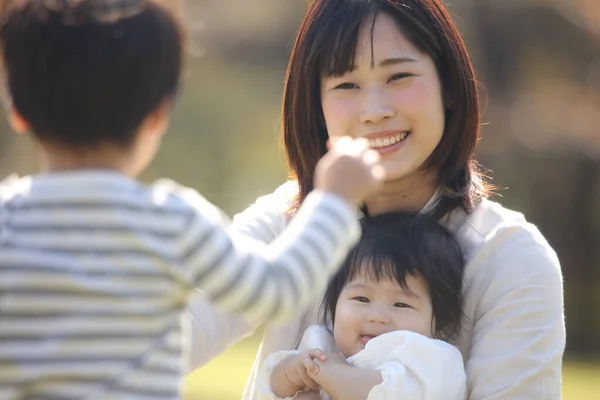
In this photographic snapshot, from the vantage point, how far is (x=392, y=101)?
2.85 meters

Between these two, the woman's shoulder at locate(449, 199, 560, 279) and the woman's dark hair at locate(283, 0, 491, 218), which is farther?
the woman's dark hair at locate(283, 0, 491, 218)

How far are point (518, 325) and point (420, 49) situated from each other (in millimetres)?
805

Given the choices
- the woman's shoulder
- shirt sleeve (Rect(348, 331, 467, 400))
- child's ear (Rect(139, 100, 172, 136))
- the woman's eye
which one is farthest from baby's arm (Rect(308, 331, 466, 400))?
child's ear (Rect(139, 100, 172, 136))

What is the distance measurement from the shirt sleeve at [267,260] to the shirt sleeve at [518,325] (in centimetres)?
85

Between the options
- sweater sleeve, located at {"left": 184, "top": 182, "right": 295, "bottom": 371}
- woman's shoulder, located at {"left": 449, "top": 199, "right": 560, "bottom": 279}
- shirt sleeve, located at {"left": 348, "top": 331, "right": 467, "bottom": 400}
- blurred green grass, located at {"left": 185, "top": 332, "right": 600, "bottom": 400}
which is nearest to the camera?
shirt sleeve, located at {"left": 348, "top": 331, "right": 467, "bottom": 400}

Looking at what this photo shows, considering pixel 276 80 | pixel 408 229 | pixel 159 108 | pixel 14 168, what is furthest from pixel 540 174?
pixel 159 108

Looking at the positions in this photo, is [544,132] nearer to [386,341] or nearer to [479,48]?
[479,48]

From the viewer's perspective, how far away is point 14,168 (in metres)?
12.9

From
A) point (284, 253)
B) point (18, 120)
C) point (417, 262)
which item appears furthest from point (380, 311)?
point (18, 120)

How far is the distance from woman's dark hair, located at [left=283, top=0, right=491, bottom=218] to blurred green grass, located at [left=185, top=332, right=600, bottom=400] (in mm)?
5242

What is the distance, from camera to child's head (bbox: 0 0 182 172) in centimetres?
178

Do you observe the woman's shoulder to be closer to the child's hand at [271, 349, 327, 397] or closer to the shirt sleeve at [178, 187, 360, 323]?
the child's hand at [271, 349, 327, 397]

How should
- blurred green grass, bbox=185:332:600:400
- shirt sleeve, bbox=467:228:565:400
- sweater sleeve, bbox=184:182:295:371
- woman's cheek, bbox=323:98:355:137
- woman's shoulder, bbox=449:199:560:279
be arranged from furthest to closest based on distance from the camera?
blurred green grass, bbox=185:332:600:400 < woman's cheek, bbox=323:98:355:137 < sweater sleeve, bbox=184:182:295:371 < woman's shoulder, bbox=449:199:560:279 < shirt sleeve, bbox=467:228:565:400

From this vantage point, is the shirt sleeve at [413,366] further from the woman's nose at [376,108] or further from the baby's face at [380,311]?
the woman's nose at [376,108]
